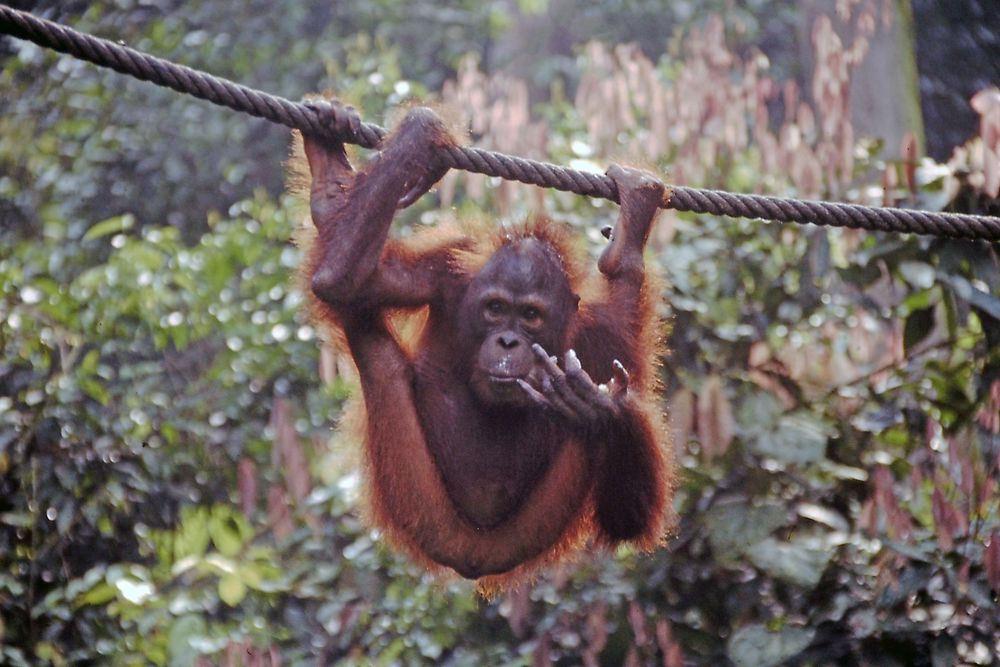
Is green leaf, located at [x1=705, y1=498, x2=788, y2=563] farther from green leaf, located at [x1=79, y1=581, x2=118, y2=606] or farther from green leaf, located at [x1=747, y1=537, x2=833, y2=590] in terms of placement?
green leaf, located at [x1=79, y1=581, x2=118, y2=606]

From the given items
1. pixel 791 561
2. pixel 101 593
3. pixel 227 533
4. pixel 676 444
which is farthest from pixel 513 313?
pixel 101 593

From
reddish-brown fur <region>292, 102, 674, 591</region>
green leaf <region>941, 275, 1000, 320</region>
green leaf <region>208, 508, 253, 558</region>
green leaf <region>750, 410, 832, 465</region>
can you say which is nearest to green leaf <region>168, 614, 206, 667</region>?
green leaf <region>208, 508, 253, 558</region>

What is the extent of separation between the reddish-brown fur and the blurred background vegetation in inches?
11.0

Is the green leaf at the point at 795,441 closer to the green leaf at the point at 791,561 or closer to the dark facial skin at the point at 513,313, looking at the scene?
the green leaf at the point at 791,561

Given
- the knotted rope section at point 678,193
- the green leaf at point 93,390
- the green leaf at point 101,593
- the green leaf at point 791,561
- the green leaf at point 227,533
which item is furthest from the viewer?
the green leaf at point 93,390

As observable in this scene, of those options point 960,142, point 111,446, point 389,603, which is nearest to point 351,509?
point 389,603

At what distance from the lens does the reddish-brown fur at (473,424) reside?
3045 mm

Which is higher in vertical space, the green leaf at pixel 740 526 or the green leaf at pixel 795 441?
the green leaf at pixel 795 441

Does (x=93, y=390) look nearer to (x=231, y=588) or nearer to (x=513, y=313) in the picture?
(x=231, y=588)

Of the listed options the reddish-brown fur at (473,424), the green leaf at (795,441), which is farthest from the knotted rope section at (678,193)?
the green leaf at (795,441)

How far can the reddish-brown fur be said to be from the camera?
304 cm

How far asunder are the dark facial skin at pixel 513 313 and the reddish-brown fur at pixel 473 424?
75 mm

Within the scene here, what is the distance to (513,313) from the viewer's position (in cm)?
307

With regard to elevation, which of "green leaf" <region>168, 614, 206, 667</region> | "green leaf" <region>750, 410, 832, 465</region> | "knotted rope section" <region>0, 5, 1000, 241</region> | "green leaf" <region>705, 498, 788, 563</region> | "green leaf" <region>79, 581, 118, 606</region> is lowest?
"green leaf" <region>79, 581, 118, 606</region>
